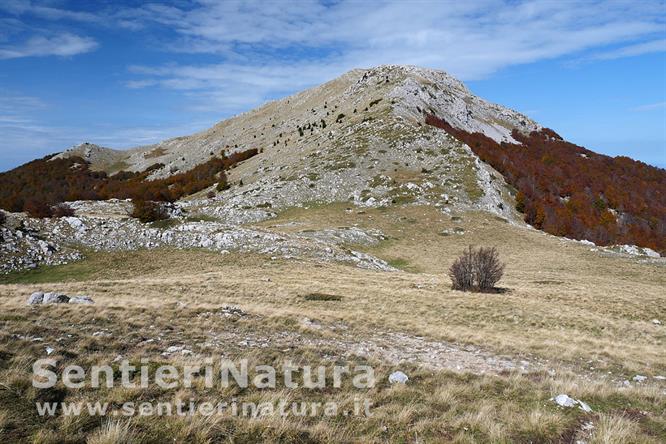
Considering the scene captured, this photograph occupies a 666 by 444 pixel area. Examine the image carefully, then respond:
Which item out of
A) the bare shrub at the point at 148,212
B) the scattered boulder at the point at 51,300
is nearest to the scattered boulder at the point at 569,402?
the scattered boulder at the point at 51,300

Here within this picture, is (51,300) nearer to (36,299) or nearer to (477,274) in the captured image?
(36,299)

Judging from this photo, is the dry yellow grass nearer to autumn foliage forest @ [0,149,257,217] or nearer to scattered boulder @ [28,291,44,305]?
scattered boulder @ [28,291,44,305]

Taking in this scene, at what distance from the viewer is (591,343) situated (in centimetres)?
1573

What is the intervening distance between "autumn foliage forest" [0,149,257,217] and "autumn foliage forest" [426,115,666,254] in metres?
45.8

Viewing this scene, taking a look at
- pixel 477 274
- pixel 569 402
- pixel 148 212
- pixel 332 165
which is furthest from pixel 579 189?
pixel 569 402

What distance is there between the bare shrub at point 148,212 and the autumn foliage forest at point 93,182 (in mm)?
20882

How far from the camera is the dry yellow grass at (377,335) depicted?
6.84 m

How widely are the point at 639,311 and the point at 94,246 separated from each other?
3937 centimetres

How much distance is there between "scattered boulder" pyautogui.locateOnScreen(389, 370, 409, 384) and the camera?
30.3 feet

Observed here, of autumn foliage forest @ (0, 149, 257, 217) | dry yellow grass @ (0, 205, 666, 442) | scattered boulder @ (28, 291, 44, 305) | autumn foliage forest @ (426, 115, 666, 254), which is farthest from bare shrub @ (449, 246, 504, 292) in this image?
autumn foliage forest @ (0, 149, 257, 217)

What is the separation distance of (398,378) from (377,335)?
188 inches

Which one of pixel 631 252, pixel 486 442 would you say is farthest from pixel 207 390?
pixel 631 252

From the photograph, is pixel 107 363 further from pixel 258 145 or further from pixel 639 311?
pixel 258 145

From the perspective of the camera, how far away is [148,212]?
38688 mm
